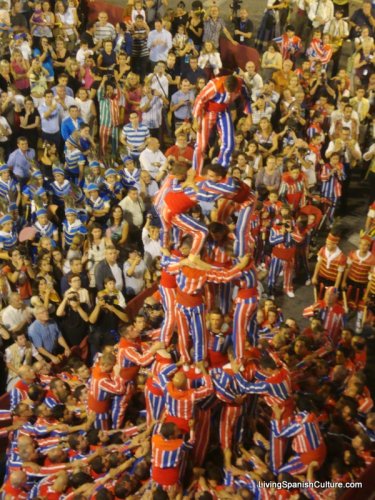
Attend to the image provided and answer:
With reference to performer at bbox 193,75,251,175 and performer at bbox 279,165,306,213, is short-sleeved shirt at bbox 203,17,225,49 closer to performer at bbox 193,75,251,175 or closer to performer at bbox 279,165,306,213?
performer at bbox 279,165,306,213

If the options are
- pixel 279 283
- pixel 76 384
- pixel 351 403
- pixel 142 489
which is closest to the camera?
pixel 142 489

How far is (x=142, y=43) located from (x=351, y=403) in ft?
30.2

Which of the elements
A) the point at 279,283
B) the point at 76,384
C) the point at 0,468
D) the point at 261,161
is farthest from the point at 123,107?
the point at 0,468

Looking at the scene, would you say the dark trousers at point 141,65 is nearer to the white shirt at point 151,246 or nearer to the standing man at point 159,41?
the standing man at point 159,41

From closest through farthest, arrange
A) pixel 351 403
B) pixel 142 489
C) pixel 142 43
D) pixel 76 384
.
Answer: pixel 142 489 < pixel 351 403 < pixel 76 384 < pixel 142 43

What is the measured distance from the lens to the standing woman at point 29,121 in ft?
42.5

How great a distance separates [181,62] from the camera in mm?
14828

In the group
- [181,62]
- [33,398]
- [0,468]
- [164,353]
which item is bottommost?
[0,468]

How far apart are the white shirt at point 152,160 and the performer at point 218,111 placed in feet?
15.5

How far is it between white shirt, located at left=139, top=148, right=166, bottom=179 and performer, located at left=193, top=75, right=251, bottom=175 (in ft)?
15.5

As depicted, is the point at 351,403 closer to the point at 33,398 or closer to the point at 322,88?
the point at 33,398

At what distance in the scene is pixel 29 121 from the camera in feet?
42.9

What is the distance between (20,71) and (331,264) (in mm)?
6538

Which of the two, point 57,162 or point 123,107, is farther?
point 123,107
